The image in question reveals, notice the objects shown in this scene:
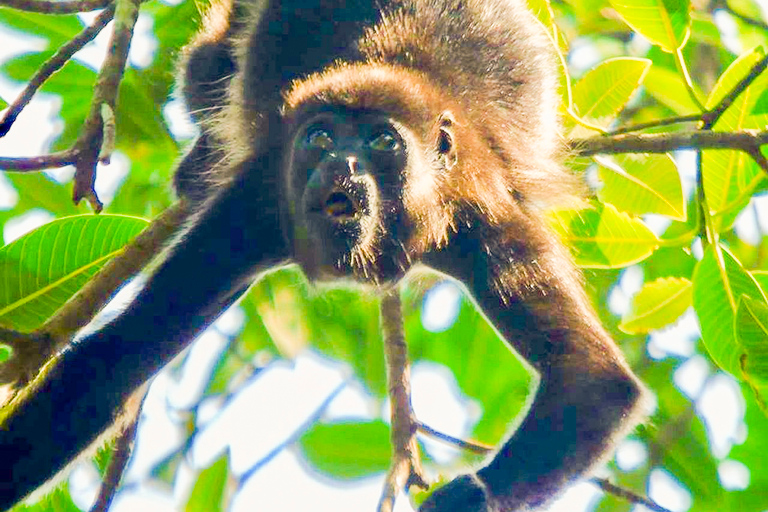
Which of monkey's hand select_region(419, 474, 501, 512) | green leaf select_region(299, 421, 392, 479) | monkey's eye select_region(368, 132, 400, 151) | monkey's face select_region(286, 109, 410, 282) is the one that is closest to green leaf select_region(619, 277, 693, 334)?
monkey's hand select_region(419, 474, 501, 512)

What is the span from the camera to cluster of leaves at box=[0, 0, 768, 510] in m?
3.06

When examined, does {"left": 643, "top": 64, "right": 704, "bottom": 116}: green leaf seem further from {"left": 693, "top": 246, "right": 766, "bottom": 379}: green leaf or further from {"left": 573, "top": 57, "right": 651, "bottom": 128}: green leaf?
{"left": 693, "top": 246, "right": 766, "bottom": 379}: green leaf

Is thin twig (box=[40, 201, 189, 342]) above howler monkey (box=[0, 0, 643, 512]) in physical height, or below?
above

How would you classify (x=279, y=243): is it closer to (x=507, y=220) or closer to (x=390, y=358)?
(x=390, y=358)

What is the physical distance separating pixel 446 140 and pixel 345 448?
1.28 meters

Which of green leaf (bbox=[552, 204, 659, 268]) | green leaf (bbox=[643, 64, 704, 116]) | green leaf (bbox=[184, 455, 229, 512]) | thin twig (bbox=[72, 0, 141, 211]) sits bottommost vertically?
green leaf (bbox=[184, 455, 229, 512])

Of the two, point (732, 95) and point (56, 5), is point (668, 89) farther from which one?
point (56, 5)

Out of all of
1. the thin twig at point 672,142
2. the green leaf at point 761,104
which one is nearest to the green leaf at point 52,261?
the thin twig at point 672,142

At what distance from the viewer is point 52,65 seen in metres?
3.09

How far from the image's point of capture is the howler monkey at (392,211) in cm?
360

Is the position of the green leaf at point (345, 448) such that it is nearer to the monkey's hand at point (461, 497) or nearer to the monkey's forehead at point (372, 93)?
the monkey's hand at point (461, 497)

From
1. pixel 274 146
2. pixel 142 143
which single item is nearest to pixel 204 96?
pixel 142 143

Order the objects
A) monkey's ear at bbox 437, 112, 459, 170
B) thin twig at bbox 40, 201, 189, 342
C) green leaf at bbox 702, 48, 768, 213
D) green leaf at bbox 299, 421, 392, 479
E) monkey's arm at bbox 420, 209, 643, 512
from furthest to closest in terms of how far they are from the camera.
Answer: green leaf at bbox 299, 421, 392, 479
monkey's ear at bbox 437, 112, 459, 170
monkey's arm at bbox 420, 209, 643, 512
green leaf at bbox 702, 48, 768, 213
thin twig at bbox 40, 201, 189, 342

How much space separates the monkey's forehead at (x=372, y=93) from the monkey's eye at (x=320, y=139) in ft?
0.45
